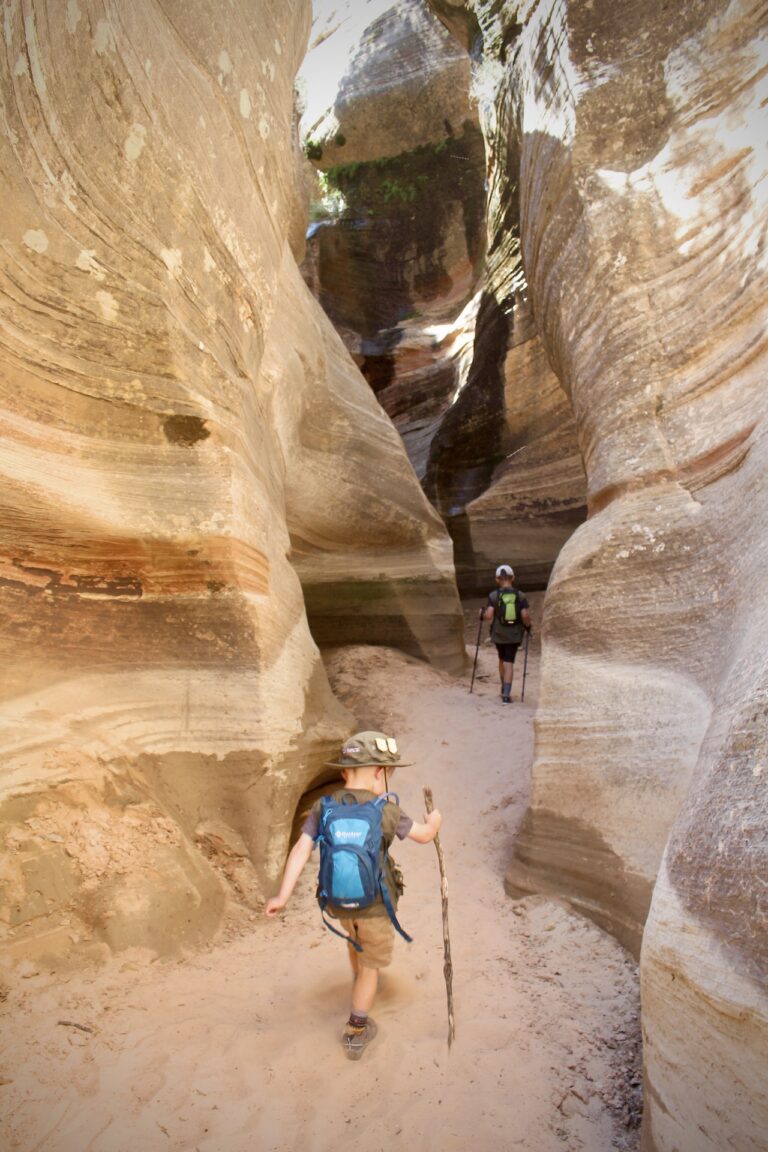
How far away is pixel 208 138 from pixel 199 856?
498cm

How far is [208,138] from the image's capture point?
5434 mm

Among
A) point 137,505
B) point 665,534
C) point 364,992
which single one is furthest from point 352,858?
point 665,534

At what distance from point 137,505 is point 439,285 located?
1497 centimetres

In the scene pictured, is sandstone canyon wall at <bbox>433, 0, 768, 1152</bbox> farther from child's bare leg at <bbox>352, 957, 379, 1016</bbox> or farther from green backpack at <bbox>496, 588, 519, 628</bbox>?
green backpack at <bbox>496, 588, 519, 628</bbox>

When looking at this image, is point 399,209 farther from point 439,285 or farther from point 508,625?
point 508,625

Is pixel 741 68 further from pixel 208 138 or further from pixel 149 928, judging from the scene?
pixel 149 928

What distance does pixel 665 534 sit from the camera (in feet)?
16.1

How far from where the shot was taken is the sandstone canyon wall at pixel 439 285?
41.0 ft

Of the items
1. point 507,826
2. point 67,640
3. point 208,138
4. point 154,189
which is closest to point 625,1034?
point 507,826

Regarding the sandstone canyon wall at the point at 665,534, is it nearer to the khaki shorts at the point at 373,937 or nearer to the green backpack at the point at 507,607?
the khaki shorts at the point at 373,937

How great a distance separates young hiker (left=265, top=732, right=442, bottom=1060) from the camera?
10.9 feet

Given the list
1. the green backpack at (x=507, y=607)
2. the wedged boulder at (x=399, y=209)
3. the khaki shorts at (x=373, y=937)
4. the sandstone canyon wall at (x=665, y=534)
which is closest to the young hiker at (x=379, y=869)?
the khaki shorts at (x=373, y=937)

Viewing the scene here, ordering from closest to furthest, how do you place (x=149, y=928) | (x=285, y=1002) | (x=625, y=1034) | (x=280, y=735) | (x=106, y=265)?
1. (x=625, y=1034)
2. (x=285, y=1002)
3. (x=149, y=928)
4. (x=106, y=265)
5. (x=280, y=735)

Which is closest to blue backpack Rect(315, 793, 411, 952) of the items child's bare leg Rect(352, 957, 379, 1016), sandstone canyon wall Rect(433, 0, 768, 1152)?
child's bare leg Rect(352, 957, 379, 1016)
